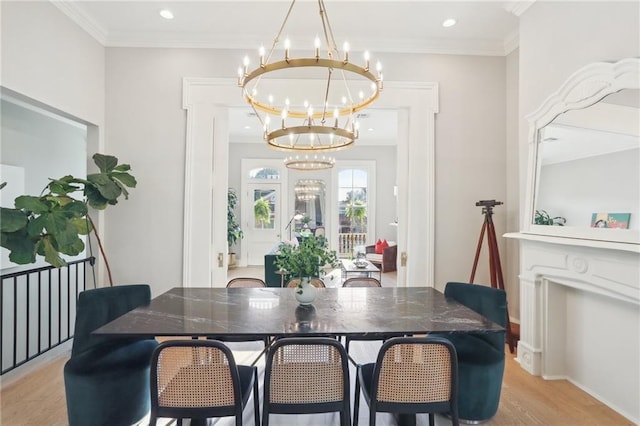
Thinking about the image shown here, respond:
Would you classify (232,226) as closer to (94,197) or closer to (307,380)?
(94,197)

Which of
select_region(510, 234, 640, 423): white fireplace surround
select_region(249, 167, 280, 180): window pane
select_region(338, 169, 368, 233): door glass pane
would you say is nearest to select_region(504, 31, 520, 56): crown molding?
select_region(510, 234, 640, 423): white fireplace surround

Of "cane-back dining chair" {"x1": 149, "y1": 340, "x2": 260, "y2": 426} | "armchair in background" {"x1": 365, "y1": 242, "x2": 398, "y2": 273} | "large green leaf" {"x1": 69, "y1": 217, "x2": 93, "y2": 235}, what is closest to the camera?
"cane-back dining chair" {"x1": 149, "y1": 340, "x2": 260, "y2": 426}

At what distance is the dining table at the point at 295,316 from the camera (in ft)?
5.31

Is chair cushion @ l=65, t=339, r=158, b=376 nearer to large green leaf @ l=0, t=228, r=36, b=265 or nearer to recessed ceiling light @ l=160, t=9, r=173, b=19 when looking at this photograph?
large green leaf @ l=0, t=228, r=36, b=265

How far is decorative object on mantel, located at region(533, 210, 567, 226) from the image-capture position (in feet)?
8.34

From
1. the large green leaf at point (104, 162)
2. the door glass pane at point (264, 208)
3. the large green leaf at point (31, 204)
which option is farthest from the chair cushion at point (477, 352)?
the door glass pane at point (264, 208)

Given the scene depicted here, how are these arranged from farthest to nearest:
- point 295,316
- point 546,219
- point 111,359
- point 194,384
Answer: point 546,219, point 111,359, point 295,316, point 194,384

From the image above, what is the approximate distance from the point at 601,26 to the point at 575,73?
306 mm

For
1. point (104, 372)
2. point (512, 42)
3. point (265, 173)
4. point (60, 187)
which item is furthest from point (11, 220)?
point (265, 173)

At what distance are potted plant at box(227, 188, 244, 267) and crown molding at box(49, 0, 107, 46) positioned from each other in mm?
4264

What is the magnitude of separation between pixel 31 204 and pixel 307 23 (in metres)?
2.86

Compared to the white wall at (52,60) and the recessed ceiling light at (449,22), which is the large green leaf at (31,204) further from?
the recessed ceiling light at (449,22)

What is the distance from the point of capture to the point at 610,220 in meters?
2.13

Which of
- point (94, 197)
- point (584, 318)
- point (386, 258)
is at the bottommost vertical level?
point (386, 258)
